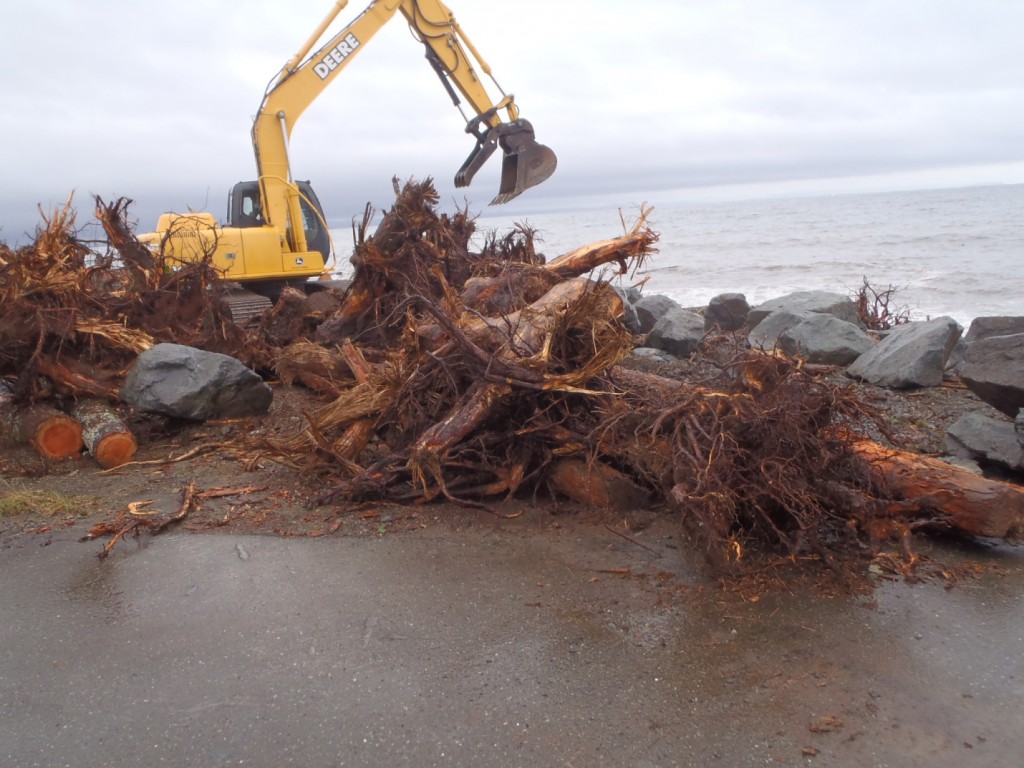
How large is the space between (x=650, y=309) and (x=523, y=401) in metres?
8.22

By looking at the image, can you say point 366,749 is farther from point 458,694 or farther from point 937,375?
point 937,375

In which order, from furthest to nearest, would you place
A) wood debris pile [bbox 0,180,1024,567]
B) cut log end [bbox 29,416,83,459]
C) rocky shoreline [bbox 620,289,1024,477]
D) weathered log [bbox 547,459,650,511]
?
1. cut log end [bbox 29,416,83,459]
2. rocky shoreline [bbox 620,289,1024,477]
3. weathered log [bbox 547,459,650,511]
4. wood debris pile [bbox 0,180,1024,567]

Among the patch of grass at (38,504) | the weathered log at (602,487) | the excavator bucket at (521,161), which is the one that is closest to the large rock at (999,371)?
the weathered log at (602,487)

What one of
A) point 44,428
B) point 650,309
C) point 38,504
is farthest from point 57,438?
point 650,309

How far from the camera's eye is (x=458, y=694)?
124 inches

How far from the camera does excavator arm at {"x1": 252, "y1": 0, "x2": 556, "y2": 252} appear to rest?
418 inches

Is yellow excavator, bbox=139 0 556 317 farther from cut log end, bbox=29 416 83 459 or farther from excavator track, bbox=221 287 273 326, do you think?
cut log end, bbox=29 416 83 459

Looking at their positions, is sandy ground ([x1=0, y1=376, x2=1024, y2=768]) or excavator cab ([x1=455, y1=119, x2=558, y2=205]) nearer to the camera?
sandy ground ([x1=0, y1=376, x2=1024, y2=768])

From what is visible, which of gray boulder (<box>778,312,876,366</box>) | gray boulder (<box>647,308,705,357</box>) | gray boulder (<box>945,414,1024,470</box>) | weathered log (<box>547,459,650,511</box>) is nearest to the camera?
weathered log (<box>547,459,650,511</box>)

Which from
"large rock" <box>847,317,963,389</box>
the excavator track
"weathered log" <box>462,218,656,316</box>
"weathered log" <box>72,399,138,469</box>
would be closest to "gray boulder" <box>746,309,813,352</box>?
"large rock" <box>847,317,963,389</box>

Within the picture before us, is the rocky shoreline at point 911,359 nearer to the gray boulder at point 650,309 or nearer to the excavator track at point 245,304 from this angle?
the gray boulder at point 650,309

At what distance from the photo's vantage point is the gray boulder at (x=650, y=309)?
1221 cm

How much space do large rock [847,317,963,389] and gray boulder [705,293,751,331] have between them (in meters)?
4.60

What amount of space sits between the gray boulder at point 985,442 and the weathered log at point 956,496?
0.84 metres
